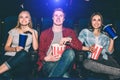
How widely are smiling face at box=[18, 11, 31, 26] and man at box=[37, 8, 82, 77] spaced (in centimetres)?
31

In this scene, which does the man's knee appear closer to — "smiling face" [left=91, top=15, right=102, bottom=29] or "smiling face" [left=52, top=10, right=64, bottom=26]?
"smiling face" [left=52, top=10, right=64, bottom=26]

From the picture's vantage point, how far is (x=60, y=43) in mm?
4332

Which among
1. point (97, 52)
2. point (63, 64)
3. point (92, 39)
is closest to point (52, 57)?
point (63, 64)

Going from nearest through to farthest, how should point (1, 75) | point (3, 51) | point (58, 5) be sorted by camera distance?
point (1, 75) → point (3, 51) → point (58, 5)

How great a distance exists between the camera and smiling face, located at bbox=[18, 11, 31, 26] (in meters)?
4.70

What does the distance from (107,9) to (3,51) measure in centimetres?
222

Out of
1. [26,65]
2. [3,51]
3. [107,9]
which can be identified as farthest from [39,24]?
[107,9]

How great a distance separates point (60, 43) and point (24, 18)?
765 millimetres

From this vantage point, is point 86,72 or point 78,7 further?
point 78,7

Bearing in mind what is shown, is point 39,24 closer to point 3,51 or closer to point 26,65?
point 3,51

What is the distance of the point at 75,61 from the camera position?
463 centimetres

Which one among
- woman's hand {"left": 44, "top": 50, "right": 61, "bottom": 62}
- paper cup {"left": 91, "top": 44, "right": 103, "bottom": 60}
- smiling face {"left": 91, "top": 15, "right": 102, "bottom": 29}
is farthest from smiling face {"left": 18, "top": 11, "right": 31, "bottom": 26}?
paper cup {"left": 91, "top": 44, "right": 103, "bottom": 60}

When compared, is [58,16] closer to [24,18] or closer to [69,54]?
[24,18]

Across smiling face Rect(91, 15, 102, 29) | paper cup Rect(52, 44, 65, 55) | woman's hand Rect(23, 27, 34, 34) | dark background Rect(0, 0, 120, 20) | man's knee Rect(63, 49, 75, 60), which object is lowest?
man's knee Rect(63, 49, 75, 60)
